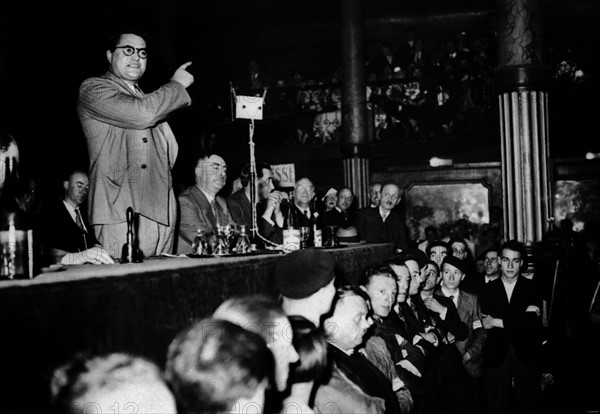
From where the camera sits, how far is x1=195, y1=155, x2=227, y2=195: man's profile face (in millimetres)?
4543

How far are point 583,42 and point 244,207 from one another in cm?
1348

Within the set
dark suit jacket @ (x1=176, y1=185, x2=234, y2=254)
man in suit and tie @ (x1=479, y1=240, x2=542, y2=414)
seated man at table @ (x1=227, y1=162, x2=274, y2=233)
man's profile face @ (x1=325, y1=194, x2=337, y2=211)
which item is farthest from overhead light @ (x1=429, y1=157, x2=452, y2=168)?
dark suit jacket @ (x1=176, y1=185, x2=234, y2=254)

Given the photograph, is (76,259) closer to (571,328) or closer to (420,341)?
(420,341)

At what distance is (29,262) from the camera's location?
2.19m

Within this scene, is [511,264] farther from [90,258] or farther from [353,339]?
[90,258]

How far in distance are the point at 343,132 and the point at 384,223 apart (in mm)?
5512

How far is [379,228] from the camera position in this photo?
8078mm

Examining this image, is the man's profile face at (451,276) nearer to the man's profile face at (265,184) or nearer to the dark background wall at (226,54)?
the man's profile face at (265,184)

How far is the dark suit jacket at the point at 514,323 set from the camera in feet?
20.5

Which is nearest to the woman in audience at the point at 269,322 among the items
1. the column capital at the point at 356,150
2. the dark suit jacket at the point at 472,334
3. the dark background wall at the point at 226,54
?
the dark suit jacket at the point at 472,334

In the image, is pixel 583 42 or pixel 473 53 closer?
pixel 473 53

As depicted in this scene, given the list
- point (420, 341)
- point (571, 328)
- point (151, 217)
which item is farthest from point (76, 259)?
point (571, 328)

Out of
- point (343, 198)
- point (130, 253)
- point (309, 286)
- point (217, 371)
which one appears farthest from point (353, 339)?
point (343, 198)

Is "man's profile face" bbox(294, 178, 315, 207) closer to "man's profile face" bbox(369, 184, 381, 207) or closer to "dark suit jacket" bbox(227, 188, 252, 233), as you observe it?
"dark suit jacket" bbox(227, 188, 252, 233)
